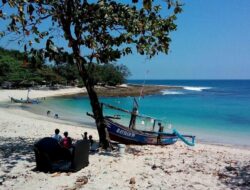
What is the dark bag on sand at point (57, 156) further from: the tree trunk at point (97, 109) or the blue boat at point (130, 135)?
the blue boat at point (130, 135)

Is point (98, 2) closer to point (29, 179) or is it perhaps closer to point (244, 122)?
point (29, 179)

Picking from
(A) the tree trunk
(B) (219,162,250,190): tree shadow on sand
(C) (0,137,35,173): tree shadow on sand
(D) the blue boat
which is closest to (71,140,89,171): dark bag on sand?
(C) (0,137,35,173): tree shadow on sand

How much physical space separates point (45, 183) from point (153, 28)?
6.12 metres

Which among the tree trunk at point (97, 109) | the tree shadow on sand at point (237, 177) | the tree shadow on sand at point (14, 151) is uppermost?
the tree trunk at point (97, 109)

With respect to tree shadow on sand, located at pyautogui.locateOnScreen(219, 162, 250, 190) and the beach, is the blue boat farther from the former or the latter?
tree shadow on sand, located at pyautogui.locateOnScreen(219, 162, 250, 190)

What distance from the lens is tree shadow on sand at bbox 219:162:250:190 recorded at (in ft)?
30.8

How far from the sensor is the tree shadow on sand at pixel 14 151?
11.1m

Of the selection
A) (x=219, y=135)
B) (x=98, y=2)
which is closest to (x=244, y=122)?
(x=219, y=135)

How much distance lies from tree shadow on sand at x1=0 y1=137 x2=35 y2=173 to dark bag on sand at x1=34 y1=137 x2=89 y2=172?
40.8 inches

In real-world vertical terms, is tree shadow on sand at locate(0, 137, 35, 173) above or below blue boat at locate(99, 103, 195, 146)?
below

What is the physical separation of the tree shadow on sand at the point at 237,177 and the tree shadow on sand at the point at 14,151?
5.71 metres

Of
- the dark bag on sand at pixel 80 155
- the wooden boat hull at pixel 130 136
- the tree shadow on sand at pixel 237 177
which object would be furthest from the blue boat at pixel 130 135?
the tree shadow on sand at pixel 237 177

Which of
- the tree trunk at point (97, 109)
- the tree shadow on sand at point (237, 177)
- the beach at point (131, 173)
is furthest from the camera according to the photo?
the tree trunk at point (97, 109)

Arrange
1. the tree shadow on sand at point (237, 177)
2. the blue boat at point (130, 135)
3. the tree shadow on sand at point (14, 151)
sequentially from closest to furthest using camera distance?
the tree shadow on sand at point (237, 177)
the tree shadow on sand at point (14, 151)
the blue boat at point (130, 135)
